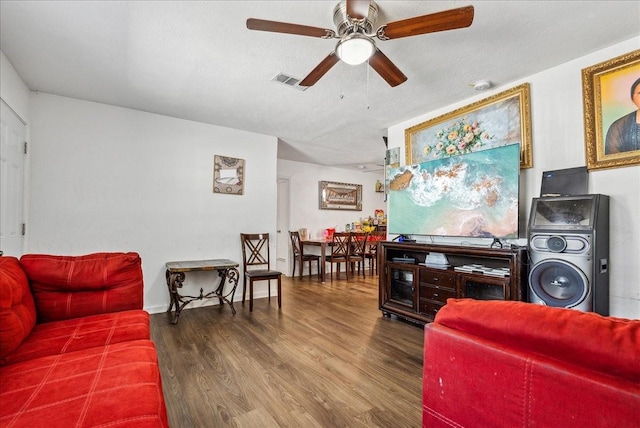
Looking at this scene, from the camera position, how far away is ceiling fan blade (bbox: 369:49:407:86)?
198 centimetres

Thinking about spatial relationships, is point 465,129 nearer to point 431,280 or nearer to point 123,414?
point 431,280

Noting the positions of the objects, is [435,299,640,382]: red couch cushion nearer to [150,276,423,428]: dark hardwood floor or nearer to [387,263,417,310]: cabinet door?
[150,276,423,428]: dark hardwood floor

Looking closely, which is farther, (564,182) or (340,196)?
(340,196)

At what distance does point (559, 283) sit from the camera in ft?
6.92

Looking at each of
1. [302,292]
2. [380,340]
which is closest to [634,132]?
[380,340]

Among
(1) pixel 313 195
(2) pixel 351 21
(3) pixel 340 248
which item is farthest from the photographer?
(1) pixel 313 195

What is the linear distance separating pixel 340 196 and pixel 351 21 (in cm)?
513

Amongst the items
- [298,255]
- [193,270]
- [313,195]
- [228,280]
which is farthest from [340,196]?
[193,270]

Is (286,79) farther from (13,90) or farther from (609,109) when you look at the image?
(609,109)

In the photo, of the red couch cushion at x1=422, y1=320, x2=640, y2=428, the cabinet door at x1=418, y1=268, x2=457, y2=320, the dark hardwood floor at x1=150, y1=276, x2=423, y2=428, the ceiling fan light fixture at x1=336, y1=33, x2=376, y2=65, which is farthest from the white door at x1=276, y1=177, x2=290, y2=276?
the red couch cushion at x1=422, y1=320, x2=640, y2=428

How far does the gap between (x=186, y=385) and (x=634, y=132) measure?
11.8 feet

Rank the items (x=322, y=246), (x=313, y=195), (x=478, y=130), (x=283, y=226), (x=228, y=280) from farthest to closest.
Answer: (x=313, y=195) < (x=283, y=226) < (x=322, y=246) < (x=228, y=280) < (x=478, y=130)

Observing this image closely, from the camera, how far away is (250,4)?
1.85 meters

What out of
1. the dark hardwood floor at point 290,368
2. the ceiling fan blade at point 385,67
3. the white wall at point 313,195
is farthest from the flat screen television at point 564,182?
the white wall at point 313,195
